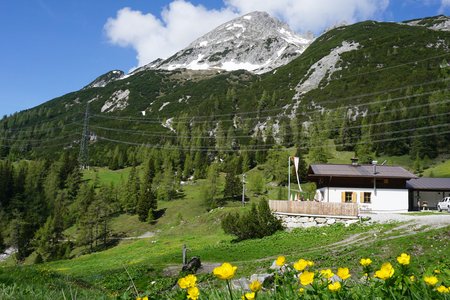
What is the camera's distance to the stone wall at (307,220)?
39500 mm

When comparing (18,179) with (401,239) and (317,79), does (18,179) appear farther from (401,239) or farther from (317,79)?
(317,79)

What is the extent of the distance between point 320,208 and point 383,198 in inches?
493

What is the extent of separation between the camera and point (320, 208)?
133 feet

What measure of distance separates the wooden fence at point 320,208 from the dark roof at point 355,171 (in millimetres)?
7526

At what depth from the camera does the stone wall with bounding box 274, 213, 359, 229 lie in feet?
130

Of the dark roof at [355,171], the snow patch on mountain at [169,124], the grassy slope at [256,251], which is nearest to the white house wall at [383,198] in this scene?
the dark roof at [355,171]

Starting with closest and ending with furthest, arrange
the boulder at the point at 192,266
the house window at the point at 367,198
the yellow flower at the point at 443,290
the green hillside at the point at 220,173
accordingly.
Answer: the yellow flower at the point at 443,290 → the boulder at the point at 192,266 → the green hillside at the point at 220,173 → the house window at the point at 367,198

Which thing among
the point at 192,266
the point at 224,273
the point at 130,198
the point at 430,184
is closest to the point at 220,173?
A: the point at 130,198

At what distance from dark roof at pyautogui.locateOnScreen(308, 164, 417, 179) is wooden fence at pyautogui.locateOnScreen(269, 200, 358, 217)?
753 cm

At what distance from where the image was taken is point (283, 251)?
93.2 feet

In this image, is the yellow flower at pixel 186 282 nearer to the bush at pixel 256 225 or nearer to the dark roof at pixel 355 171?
the bush at pixel 256 225

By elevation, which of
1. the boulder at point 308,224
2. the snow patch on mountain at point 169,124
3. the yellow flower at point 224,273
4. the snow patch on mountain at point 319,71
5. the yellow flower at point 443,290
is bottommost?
the boulder at point 308,224

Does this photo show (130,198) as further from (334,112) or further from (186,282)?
(186,282)

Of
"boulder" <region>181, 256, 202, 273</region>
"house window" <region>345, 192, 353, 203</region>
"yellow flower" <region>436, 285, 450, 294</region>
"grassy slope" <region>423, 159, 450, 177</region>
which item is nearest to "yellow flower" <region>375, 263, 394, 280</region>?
"yellow flower" <region>436, 285, 450, 294</region>
